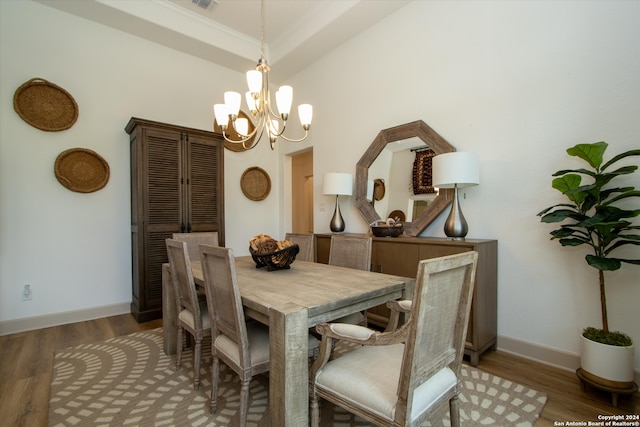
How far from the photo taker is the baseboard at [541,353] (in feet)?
7.22

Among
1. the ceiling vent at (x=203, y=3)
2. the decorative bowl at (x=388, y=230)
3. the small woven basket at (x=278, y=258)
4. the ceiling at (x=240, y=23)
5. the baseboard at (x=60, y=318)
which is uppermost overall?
the ceiling vent at (x=203, y=3)

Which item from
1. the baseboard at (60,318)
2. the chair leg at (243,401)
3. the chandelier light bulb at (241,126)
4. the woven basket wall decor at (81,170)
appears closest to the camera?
the chair leg at (243,401)

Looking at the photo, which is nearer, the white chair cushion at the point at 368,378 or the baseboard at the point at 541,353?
the white chair cushion at the point at 368,378

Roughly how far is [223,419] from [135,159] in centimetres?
298

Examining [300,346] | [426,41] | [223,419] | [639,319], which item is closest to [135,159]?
[223,419]

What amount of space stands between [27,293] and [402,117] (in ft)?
14.5

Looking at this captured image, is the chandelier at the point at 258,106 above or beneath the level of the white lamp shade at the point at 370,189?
above

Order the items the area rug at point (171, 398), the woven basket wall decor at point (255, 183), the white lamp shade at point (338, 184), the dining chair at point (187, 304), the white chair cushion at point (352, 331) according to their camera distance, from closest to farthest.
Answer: the white chair cushion at point (352, 331) < the area rug at point (171, 398) < the dining chair at point (187, 304) < the white lamp shade at point (338, 184) < the woven basket wall decor at point (255, 183)

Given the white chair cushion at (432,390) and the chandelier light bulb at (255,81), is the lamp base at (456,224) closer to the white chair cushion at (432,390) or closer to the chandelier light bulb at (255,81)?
the white chair cushion at (432,390)

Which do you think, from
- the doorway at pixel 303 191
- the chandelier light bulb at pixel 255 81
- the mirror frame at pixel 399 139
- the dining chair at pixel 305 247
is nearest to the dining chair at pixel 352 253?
the dining chair at pixel 305 247

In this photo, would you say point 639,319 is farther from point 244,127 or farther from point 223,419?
point 244,127

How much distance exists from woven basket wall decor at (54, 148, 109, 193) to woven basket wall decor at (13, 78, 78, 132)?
11.8 inches

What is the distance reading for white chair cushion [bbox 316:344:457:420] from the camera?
1.13 m

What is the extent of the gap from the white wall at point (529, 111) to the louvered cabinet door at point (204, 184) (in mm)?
2413
